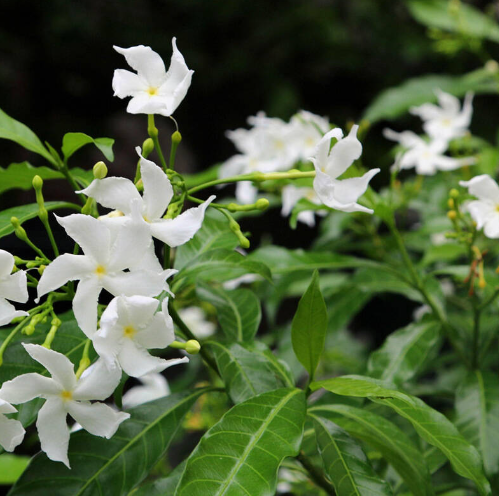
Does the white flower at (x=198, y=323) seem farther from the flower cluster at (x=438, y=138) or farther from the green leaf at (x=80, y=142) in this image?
the green leaf at (x=80, y=142)

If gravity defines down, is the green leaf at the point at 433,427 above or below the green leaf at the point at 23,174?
below

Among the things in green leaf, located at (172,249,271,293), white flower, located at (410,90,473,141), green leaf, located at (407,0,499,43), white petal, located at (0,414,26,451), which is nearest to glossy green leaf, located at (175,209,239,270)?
green leaf, located at (172,249,271,293)

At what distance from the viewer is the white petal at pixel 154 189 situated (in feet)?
2.22

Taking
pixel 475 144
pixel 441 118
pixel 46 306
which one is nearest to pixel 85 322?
pixel 46 306

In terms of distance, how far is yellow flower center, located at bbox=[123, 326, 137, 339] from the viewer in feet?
2.10

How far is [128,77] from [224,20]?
136 inches

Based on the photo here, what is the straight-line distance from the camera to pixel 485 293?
1214mm

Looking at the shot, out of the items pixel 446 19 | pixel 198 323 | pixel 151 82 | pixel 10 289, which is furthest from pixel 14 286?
pixel 446 19

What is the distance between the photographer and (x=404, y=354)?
1106mm

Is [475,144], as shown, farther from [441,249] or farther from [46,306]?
[46,306]

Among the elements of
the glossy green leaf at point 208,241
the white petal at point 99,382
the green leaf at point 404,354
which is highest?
the white petal at point 99,382

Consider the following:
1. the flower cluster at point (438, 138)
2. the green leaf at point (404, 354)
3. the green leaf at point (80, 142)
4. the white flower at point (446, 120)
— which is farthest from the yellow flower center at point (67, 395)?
the white flower at point (446, 120)

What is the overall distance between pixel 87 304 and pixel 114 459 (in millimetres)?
282

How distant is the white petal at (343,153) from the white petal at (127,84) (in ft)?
0.85
